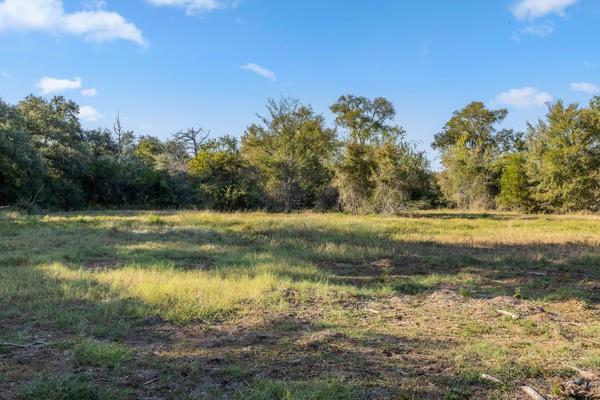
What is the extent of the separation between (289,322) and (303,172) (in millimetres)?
27635

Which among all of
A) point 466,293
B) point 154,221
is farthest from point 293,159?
point 466,293

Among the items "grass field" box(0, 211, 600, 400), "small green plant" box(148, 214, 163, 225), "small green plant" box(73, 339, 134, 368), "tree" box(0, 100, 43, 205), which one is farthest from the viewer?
"tree" box(0, 100, 43, 205)

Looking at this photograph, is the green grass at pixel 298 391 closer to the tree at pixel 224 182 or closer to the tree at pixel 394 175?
the tree at pixel 394 175

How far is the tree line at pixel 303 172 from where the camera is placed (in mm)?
29312

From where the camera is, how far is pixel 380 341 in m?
5.51

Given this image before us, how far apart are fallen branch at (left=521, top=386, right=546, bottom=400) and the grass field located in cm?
14

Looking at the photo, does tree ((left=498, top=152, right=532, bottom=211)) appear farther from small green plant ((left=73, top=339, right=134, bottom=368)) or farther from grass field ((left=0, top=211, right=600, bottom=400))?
small green plant ((left=73, top=339, right=134, bottom=368))

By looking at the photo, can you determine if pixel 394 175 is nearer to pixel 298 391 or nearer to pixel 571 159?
pixel 571 159

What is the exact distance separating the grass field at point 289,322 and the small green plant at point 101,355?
2cm

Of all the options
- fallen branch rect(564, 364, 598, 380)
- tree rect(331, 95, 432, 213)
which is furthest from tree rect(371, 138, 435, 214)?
fallen branch rect(564, 364, 598, 380)

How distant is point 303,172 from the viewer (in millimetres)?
33781

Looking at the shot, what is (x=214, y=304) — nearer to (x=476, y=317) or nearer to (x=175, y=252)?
(x=476, y=317)

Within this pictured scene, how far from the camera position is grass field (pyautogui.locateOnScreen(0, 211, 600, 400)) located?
4246mm

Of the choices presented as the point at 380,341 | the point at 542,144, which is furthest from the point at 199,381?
the point at 542,144
